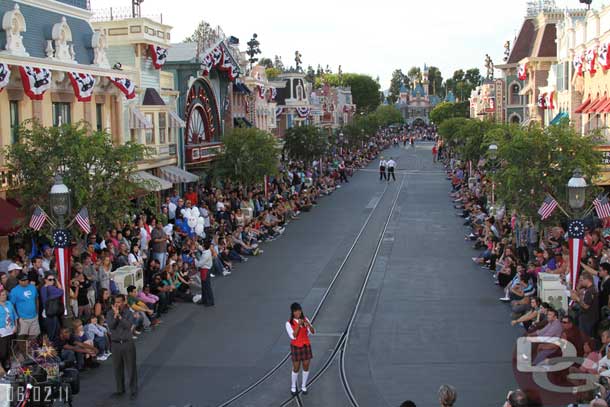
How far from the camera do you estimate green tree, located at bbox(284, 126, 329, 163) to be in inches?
2041

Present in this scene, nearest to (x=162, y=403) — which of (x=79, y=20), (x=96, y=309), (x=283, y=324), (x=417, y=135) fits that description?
(x=96, y=309)

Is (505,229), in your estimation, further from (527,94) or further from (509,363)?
(527,94)

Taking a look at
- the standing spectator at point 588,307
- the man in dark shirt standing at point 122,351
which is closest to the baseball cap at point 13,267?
the man in dark shirt standing at point 122,351

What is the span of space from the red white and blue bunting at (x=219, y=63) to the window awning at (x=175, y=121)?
12.2 ft

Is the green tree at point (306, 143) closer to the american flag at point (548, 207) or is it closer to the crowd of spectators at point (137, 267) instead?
the crowd of spectators at point (137, 267)

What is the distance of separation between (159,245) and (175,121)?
14.4 m

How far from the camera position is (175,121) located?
34438 millimetres

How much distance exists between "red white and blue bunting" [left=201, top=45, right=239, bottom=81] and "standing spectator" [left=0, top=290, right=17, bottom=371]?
995 inches

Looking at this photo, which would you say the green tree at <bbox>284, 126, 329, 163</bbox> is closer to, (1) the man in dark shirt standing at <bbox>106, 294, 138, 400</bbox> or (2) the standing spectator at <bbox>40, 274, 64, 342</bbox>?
(2) the standing spectator at <bbox>40, 274, 64, 342</bbox>

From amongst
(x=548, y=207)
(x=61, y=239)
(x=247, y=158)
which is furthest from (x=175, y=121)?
(x=61, y=239)

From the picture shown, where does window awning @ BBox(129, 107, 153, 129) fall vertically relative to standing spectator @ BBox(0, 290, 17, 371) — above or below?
above

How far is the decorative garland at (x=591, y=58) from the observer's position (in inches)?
1290

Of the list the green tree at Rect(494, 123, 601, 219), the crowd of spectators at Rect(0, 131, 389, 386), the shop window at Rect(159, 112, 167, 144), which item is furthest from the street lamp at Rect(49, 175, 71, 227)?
the shop window at Rect(159, 112, 167, 144)

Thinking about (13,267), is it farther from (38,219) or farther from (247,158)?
(247,158)
